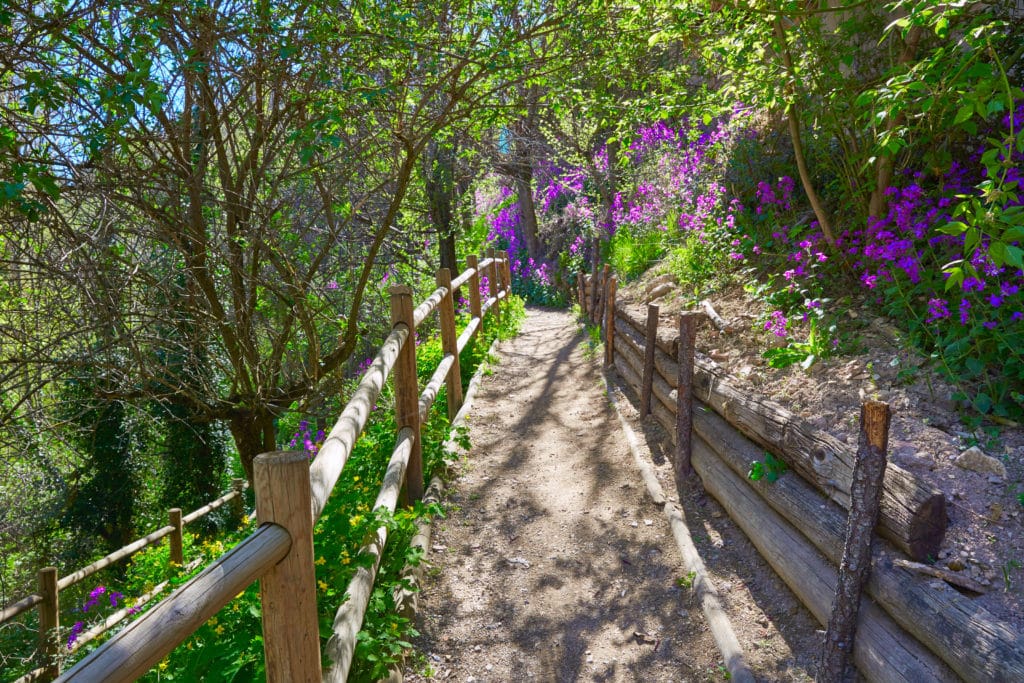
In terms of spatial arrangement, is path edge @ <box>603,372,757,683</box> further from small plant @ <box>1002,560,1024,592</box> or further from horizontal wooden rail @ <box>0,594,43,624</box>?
horizontal wooden rail @ <box>0,594,43,624</box>

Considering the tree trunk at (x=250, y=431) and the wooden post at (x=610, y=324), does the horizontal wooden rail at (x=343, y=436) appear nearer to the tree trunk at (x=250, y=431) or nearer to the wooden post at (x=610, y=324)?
the tree trunk at (x=250, y=431)

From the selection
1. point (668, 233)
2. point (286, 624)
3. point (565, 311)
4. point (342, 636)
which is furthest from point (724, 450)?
point (565, 311)

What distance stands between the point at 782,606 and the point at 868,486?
1067mm

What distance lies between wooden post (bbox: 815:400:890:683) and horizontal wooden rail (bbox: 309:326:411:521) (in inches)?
72.5

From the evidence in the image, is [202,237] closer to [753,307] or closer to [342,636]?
[342,636]

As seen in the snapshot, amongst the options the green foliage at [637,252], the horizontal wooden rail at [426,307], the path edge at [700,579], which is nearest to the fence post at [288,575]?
the path edge at [700,579]

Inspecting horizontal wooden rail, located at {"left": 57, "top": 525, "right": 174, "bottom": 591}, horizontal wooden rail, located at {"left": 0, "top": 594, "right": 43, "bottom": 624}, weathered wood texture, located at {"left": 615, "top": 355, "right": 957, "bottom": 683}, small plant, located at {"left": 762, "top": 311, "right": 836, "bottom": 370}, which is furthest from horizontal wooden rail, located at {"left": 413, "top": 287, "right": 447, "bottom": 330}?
horizontal wooden rail, located at {"left": 57, "top": 525, "right": 174, "bottom": 591}

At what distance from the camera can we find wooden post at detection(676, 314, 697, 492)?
15.5 ft

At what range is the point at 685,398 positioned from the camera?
15.7 feet

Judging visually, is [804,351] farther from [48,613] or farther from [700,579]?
[48,613]

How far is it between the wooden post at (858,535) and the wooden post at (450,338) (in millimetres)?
3864

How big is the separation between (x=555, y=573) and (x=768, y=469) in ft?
4.46

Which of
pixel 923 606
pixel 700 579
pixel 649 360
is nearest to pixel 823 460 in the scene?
pixel 923 606

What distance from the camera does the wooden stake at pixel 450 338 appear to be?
5926 mm
